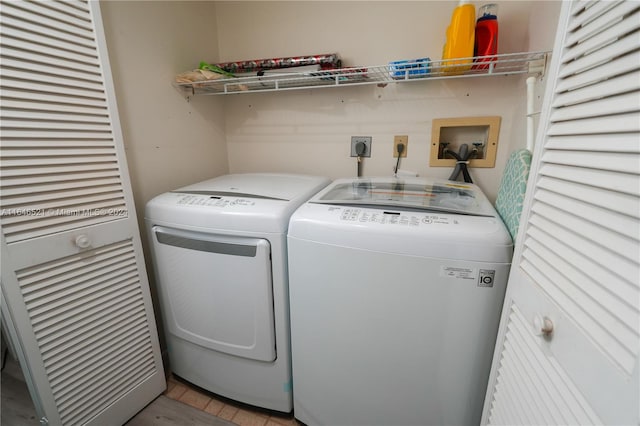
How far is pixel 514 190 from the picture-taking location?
89 cm

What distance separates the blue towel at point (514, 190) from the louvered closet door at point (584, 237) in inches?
6.8

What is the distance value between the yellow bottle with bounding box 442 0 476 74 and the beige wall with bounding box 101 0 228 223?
1.29 metres

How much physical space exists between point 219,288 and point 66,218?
556 millimetres

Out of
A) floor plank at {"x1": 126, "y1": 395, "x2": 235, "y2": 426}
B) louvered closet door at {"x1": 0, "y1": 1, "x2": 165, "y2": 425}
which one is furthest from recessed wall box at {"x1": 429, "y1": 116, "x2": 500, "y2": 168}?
floor plank at {"x1": 126, "y1": 395, "x2": 235, "y2": 426}

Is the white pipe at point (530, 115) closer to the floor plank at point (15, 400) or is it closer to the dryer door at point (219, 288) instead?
the dryer door at point (219, 288)

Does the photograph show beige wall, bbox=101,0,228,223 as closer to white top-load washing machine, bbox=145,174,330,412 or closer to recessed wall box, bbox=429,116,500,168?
white top-load washing machine, bbox=145,174,330,412

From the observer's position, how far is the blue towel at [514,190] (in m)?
0.82

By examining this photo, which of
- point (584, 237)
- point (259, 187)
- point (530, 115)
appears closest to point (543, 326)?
point (584, 237)

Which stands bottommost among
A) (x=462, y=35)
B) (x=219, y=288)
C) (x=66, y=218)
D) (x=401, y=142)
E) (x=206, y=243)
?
(x=219, y=288)

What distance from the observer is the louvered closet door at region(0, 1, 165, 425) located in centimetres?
80

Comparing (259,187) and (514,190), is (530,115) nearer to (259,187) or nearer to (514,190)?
(514,190)

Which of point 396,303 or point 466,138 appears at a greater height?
point 466,138

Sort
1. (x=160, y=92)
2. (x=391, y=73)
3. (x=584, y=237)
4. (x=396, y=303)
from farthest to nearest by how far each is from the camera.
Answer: (x=160, y=92), (x=391, y=73), (x=396, y=303), (x=584, y=237)

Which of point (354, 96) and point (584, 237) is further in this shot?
point (354, 96)
